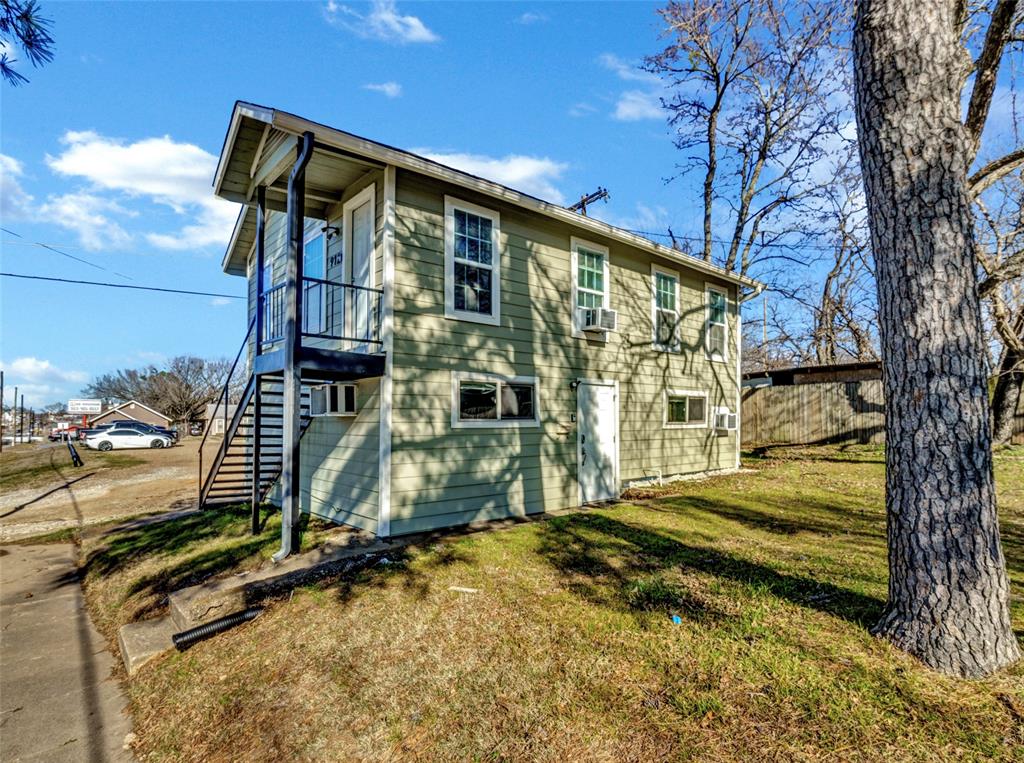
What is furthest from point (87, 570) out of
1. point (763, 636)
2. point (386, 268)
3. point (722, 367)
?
point (722, 367)

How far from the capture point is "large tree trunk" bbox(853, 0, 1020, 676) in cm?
281

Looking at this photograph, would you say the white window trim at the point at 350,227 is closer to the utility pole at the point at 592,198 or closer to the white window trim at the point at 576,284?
the white window trim at the point at 576,284

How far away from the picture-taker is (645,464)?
33.1ft

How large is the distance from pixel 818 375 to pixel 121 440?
31.9 m

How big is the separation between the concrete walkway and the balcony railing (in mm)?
3615

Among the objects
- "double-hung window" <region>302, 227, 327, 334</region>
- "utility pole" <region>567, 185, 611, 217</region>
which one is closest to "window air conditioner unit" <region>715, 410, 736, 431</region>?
"utility pole" <region>567, 185, 611, 217</region>

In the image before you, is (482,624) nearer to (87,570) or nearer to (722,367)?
(87,570)

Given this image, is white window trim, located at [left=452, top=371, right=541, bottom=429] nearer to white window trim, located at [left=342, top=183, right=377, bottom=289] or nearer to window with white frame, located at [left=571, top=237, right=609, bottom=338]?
window with white frame, located at [left=571, top=237, right=609, bottom=338]

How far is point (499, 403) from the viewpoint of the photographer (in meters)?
7.71

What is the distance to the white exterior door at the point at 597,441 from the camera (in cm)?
880

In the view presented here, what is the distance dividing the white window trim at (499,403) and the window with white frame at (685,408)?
3668 millimetres

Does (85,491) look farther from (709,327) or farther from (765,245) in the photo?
(765,245)

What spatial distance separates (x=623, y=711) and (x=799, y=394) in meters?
15.2

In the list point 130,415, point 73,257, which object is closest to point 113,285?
point 73,257
